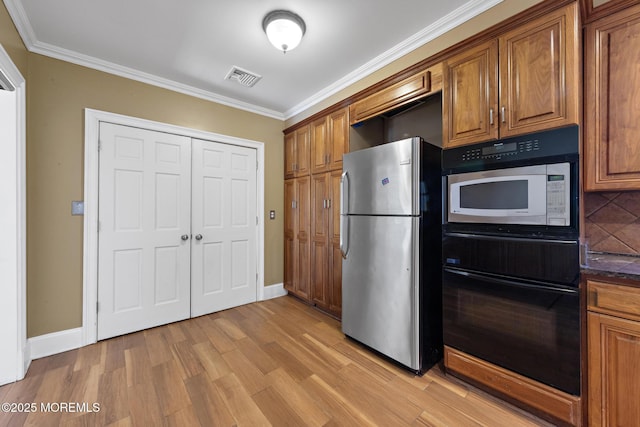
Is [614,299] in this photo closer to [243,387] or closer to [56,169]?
[243,387]

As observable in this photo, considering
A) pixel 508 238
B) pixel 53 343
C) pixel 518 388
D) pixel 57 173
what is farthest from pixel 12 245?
pixel 518 388

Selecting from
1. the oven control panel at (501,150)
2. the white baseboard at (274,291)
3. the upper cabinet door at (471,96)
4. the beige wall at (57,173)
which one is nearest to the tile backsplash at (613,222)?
the oven control panel at (501,150)

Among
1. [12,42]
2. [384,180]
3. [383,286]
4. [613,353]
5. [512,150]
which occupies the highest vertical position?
[12,42]

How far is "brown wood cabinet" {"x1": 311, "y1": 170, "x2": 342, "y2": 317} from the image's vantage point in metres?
2.81

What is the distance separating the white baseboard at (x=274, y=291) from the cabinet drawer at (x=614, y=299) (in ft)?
10.3

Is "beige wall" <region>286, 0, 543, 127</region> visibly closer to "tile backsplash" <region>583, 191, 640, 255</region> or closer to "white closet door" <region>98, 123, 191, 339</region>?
"tile backsplash" <region>583, 191, 640, 255</region>

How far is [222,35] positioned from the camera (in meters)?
2.08

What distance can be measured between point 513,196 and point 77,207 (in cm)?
347

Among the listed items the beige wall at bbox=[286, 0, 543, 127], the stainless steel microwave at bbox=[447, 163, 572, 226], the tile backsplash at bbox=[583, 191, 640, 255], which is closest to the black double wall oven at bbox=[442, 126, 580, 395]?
the stainless steel microwave at bbox=[447, 163, 572, 226]

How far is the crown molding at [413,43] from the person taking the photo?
5.76ft

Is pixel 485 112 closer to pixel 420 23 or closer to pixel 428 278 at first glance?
pixel 420 23

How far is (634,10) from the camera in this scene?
4.37 feet

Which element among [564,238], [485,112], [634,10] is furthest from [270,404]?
[634,10]

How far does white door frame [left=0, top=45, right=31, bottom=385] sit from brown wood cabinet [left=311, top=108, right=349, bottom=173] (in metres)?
2.49
